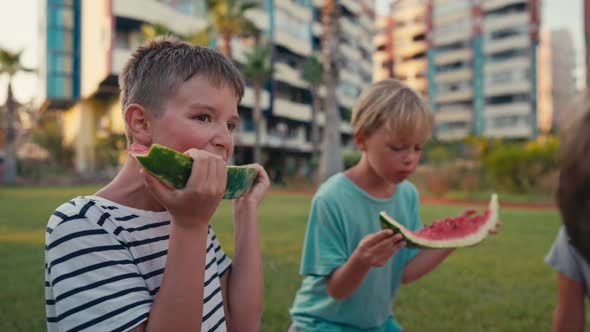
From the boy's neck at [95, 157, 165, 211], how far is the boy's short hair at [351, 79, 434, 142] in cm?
143

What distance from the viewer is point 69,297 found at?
1.29 m

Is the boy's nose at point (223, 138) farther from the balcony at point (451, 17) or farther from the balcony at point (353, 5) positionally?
the balcony at point (451, 17)

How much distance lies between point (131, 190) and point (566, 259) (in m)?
1.63

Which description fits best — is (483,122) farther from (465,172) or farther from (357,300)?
(357,300)

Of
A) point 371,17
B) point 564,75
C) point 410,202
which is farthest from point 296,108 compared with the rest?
point 564,75

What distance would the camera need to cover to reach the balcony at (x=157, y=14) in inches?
1227

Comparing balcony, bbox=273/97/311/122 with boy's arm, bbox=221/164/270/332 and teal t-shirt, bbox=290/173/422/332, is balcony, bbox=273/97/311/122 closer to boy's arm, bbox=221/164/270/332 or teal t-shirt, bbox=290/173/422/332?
teal t-shirt, bbox=290/173/422/332

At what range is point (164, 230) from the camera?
1.58 m

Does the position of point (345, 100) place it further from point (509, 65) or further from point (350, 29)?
point (509, 65)

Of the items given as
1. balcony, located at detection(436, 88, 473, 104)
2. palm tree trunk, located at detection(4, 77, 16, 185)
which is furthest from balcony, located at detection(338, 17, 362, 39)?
palm tree trunk, located at detection(4, 77, 16, 185)

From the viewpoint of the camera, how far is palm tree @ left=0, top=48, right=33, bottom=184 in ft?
102

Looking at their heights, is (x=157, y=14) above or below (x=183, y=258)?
above

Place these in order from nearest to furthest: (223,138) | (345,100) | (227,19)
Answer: (223,138)
(227,19)
(345,100)


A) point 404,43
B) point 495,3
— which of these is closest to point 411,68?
point 404,43
